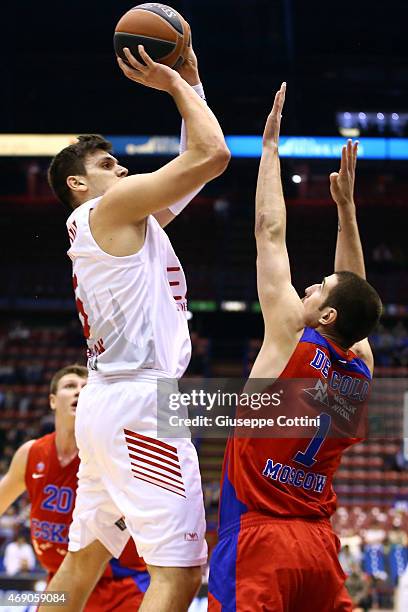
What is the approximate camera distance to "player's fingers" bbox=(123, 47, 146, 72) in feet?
11.1

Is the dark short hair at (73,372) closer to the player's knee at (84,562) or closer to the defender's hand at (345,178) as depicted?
the player's knee at (84,562)

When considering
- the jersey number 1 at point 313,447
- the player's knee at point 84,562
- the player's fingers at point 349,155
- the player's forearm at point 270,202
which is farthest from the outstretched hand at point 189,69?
the player's knee at point 84,562

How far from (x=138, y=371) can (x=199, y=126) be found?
0.90m

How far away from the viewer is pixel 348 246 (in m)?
3.88

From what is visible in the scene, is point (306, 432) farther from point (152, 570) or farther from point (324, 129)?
point (324, 129)

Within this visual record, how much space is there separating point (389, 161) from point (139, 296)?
15393 millimetres

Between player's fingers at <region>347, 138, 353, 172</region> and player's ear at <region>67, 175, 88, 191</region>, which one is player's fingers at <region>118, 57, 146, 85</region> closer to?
player's ear at <region>67, 175, 88, 191</region>

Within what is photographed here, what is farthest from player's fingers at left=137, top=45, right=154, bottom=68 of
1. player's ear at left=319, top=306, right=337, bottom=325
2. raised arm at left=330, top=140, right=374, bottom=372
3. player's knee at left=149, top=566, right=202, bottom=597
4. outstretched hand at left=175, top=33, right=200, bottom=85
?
player's knee at left=149, top=566, right=202, bottom=597

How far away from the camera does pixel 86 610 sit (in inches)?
173

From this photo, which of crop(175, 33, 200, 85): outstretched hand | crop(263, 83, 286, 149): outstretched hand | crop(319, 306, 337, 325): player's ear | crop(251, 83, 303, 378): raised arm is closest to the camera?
crop(251, 83, 303, 378): raised arm

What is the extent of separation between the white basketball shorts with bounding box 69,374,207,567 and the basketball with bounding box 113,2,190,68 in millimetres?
1283

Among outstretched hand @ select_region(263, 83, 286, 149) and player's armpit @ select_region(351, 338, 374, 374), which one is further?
player's armpit @ select_region(351, 338, 374, 374)

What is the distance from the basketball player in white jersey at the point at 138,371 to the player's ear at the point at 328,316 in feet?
1.72

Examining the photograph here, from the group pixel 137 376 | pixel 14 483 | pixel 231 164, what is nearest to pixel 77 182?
pixel 137 376
